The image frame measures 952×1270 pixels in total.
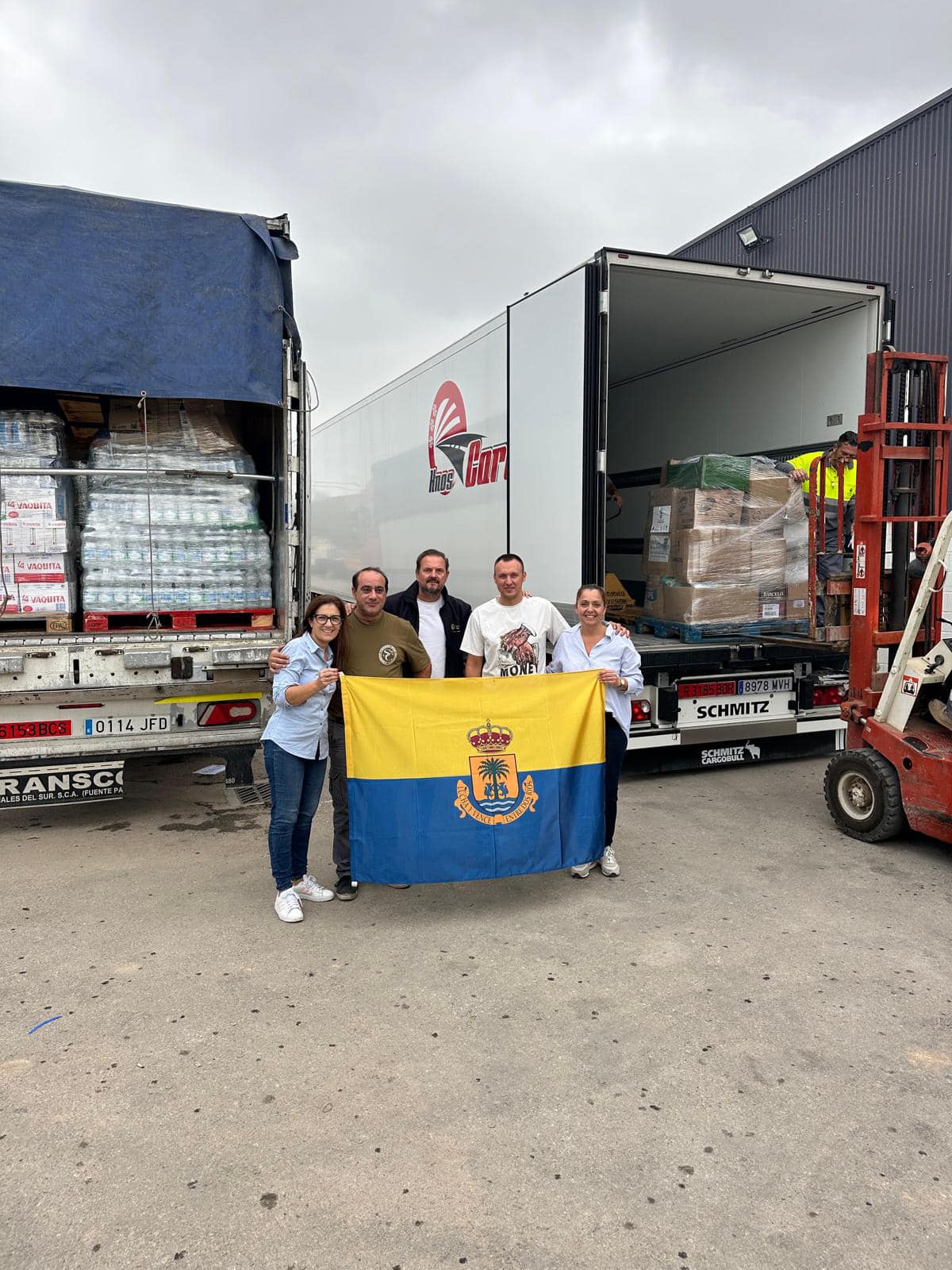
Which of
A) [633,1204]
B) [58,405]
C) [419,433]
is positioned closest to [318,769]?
[633,1204]

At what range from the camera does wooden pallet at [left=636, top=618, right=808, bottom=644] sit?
6.98 metres

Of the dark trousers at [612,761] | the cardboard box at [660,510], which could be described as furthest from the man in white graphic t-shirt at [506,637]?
the cardboard box at [660,510]

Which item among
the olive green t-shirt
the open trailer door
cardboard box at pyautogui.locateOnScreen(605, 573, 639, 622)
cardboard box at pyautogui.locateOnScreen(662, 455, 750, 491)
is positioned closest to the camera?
the olive green t-shirt

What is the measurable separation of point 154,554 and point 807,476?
16.2 feet

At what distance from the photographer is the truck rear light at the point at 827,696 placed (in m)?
7.14

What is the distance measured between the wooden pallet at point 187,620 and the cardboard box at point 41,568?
0.29 metres

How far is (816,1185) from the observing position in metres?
2.54

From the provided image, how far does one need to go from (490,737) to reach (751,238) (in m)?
13.8

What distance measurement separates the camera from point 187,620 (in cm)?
577

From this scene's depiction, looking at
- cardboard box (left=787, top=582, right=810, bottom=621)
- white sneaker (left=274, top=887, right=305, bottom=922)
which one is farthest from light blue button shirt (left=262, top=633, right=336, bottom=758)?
cardboard box (left=787, top=582, right=810, bottom=621)

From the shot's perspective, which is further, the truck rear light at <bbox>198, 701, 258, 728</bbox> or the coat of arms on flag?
the truck rear light at <bbox>198, 701, 258, 728</bbox>

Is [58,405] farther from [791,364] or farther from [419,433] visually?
[791,364]

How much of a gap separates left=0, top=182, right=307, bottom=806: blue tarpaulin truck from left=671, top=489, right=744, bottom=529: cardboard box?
295cm

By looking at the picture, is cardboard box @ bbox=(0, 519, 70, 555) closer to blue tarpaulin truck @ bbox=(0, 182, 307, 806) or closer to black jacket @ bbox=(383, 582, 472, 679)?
blue tarpaulin truck @ bbox=(0, 182, 307, 806)
